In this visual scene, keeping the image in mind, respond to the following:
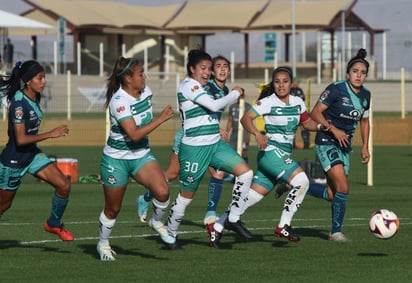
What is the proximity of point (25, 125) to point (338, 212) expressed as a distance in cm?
396

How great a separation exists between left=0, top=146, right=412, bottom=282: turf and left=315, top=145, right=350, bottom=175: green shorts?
0.91 m

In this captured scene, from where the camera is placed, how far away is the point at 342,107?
15.4 m

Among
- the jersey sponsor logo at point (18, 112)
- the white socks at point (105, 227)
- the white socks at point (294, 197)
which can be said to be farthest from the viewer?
the white socks at point (294, 197)

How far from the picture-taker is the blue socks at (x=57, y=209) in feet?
46.8

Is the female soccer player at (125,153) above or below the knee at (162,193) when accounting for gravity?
above

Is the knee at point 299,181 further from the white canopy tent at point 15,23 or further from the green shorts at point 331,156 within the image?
the white canopy tent at point 15,23

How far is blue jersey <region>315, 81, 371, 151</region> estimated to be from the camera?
15.4m

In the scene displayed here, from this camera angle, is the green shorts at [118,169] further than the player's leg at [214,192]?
No

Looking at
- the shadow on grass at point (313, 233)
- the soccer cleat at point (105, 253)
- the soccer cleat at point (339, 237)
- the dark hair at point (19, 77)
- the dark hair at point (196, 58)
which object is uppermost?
the dark hair at point (196, 58)

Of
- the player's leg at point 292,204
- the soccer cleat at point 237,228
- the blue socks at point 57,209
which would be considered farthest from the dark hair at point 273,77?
the blue socks at point 57,209

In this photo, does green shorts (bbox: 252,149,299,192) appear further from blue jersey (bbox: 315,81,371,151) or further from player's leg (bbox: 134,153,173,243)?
player's leg (bbox: 134,153,173,243)

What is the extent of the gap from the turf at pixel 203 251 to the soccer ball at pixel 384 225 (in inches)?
8.1

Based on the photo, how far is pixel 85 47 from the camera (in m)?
75.1

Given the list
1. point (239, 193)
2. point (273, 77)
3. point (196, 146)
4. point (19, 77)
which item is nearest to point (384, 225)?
point (239, 193)
